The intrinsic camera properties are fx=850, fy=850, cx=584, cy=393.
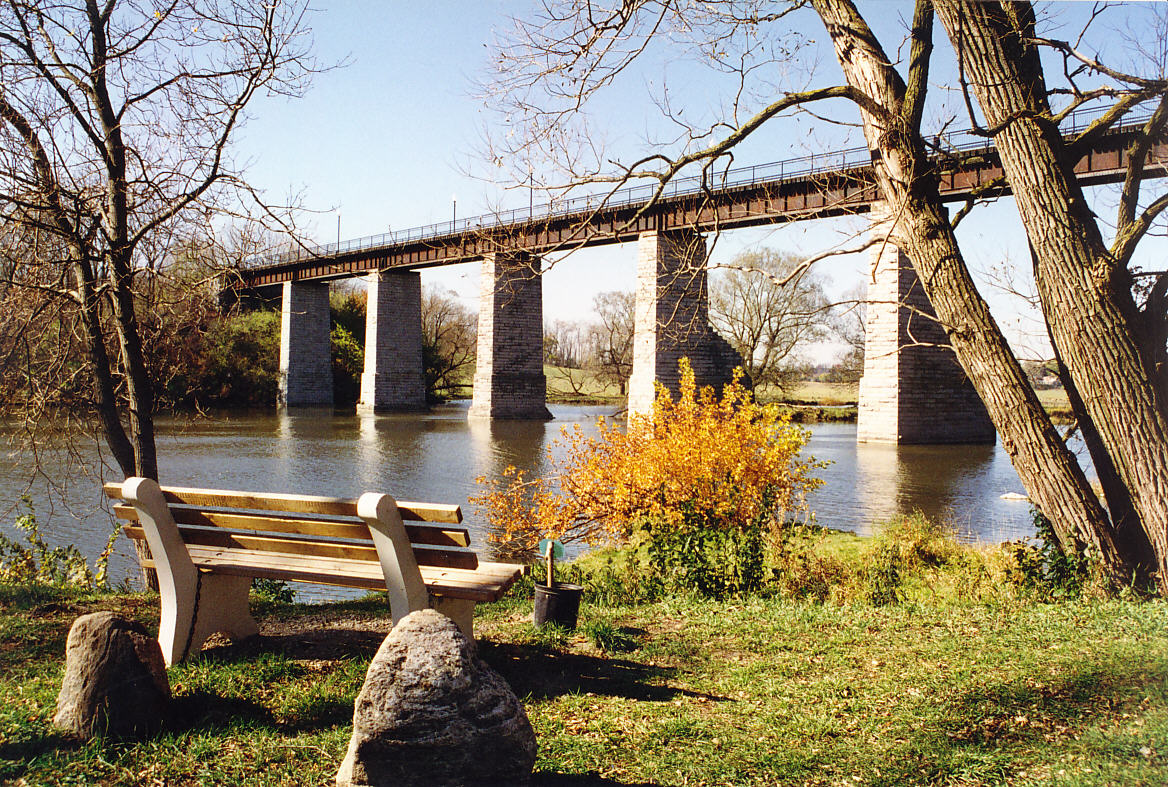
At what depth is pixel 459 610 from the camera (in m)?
4.81

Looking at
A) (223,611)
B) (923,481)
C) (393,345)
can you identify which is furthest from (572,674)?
(393,345)

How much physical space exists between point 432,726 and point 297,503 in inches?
74.9

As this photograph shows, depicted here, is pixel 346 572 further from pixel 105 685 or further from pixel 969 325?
pixel 969 325

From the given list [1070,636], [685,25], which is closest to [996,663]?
[1070,636]

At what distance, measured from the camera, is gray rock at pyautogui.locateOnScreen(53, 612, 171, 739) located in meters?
3.62

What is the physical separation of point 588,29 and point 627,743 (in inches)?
248

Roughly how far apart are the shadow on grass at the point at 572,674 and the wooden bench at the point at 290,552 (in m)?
0.41

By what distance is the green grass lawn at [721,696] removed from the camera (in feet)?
11.4

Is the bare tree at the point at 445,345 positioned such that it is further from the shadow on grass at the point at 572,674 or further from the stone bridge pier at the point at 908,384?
the shadow on grass at the point at 572,674

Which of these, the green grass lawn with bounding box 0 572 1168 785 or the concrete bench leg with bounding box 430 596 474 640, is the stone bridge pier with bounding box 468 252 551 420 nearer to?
the green grass lawn with bounding box 0 572 1168 785

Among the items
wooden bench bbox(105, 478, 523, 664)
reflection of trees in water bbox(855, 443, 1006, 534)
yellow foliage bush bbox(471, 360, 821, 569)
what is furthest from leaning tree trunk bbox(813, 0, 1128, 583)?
reflection of trees in water bbox(855, 443, 1006, 534)

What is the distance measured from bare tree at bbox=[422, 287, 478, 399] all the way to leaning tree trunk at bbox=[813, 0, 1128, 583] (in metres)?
49.4

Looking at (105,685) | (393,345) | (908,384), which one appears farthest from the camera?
(393,345)

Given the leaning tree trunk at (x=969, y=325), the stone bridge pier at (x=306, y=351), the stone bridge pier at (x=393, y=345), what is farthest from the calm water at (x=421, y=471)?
the stone bridge pier at (x=306, y=351)
